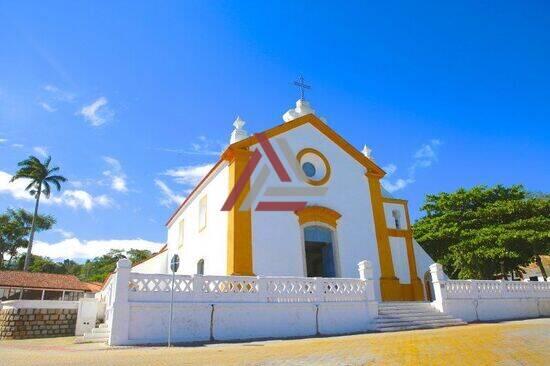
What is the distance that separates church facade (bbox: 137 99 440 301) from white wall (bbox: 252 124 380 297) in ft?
0.13

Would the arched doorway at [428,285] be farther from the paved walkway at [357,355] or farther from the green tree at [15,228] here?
the green tree at [15,228]

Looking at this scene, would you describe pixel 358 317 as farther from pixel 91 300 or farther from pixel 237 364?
pixel 91 300

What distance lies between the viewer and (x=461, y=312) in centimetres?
1384

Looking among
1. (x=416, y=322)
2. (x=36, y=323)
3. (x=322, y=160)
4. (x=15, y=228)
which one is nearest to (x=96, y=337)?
(x=36, y=323)

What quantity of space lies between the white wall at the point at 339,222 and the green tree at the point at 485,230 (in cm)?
802

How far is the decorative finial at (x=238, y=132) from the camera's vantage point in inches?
664

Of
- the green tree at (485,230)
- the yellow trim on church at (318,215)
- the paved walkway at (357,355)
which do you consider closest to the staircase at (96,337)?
the paved walkway at (357,355)

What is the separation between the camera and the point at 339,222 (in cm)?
1688

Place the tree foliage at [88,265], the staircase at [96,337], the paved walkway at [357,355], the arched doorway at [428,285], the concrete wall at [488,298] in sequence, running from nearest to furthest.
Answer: the paved walkway at [357,355] → the staircase at [96,337] → the concrete wall at [488,298] → the arched doorway at [428,285] → the tree foliage at [88,265]

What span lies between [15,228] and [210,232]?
40.3 m

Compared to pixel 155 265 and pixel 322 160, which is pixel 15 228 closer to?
pixel 155 265

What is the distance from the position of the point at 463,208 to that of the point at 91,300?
2195 centimetres

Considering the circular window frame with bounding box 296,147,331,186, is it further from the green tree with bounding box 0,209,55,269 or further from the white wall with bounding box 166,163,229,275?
the green tree with bounding box 0,209,55,269

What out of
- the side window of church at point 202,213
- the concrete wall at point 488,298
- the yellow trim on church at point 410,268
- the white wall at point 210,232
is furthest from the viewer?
the side window of church at point 202,213
